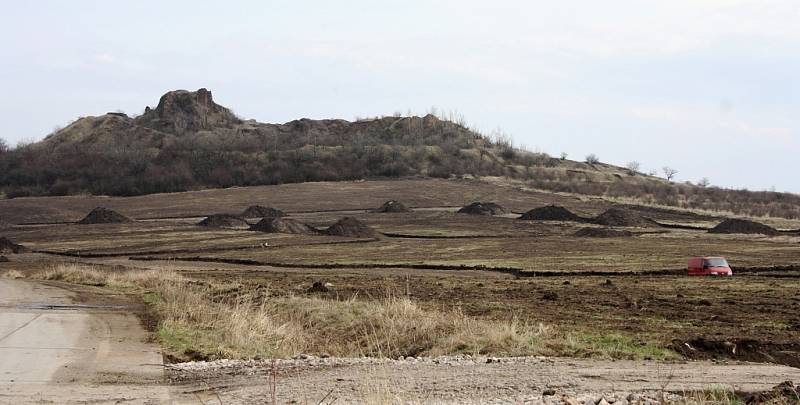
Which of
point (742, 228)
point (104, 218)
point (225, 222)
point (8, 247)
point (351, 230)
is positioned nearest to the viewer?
point (8, 247)

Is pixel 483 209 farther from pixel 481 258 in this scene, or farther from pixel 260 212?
pixel 481 258

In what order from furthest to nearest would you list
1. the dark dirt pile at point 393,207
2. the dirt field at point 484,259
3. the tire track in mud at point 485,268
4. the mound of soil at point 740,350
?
the dark dirt pile at point 393,207
the tire track in mud at point 485,268
the dirt field at point 484,259
the mound of soil at point 740,350

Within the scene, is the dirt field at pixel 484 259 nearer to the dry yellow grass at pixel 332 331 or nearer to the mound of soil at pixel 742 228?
the dry yellow grass at pixel 332 331

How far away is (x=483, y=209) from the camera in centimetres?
→ 10175

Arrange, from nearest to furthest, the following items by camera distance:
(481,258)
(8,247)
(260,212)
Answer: (481,258), (8,247), (260,212)

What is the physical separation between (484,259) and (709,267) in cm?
1800

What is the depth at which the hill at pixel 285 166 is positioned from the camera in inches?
5251

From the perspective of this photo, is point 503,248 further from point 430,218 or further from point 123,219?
point 123,219

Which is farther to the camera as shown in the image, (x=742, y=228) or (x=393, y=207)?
(x=393, y=207)

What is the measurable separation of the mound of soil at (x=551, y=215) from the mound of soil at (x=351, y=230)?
67.7ft

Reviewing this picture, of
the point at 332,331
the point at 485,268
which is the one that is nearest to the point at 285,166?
the point at 485,268

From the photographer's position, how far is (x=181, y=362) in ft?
52.3

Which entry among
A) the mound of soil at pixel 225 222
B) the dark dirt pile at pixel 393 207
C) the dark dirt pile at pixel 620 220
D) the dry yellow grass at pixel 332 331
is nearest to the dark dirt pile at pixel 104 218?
the mound of soil at pixel 225 222

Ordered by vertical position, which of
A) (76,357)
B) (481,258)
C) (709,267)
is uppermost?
(76,357)
